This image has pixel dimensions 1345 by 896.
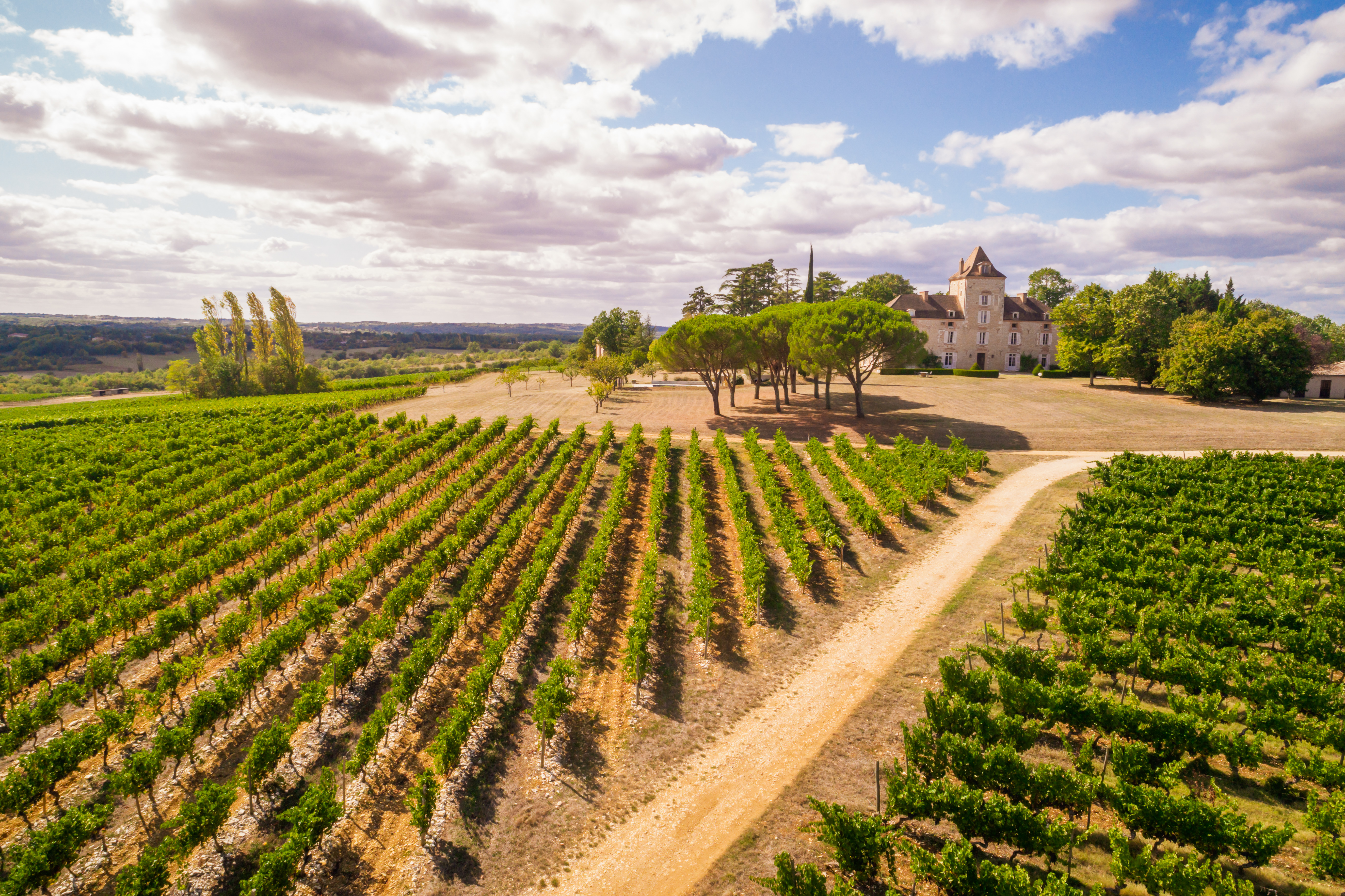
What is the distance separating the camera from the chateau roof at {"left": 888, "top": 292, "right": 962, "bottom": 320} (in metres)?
84.3

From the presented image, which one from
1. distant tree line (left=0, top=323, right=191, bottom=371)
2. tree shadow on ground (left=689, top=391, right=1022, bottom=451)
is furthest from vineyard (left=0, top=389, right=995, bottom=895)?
distant tree line (left=0, top=323, right=191, bottom=371)

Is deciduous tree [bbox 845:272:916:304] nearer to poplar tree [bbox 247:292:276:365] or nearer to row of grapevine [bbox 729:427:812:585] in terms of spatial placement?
row of grapevine [bbox 729:427:812:585]

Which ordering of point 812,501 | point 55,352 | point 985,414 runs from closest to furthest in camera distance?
point 812,501
point 985,414
point 55,352

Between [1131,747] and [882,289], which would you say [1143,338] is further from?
[1131,747]

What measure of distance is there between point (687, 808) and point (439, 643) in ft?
28.8

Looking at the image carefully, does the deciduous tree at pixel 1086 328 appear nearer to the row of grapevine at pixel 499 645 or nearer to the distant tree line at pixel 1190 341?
the distant tree line at pixel 1190 341

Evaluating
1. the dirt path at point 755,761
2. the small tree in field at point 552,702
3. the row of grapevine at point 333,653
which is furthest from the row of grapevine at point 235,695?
the dirt path at point 755,761

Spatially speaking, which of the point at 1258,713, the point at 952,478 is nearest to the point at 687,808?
the point at 1258,713

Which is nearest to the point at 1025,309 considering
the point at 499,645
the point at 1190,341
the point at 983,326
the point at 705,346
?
the point at 983,326

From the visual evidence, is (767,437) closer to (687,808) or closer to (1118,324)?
(687,808)

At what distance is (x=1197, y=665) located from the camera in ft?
45.7

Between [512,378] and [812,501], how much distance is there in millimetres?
49677

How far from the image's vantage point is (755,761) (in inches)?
565

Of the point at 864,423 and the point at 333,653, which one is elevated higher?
the point at 864,423
